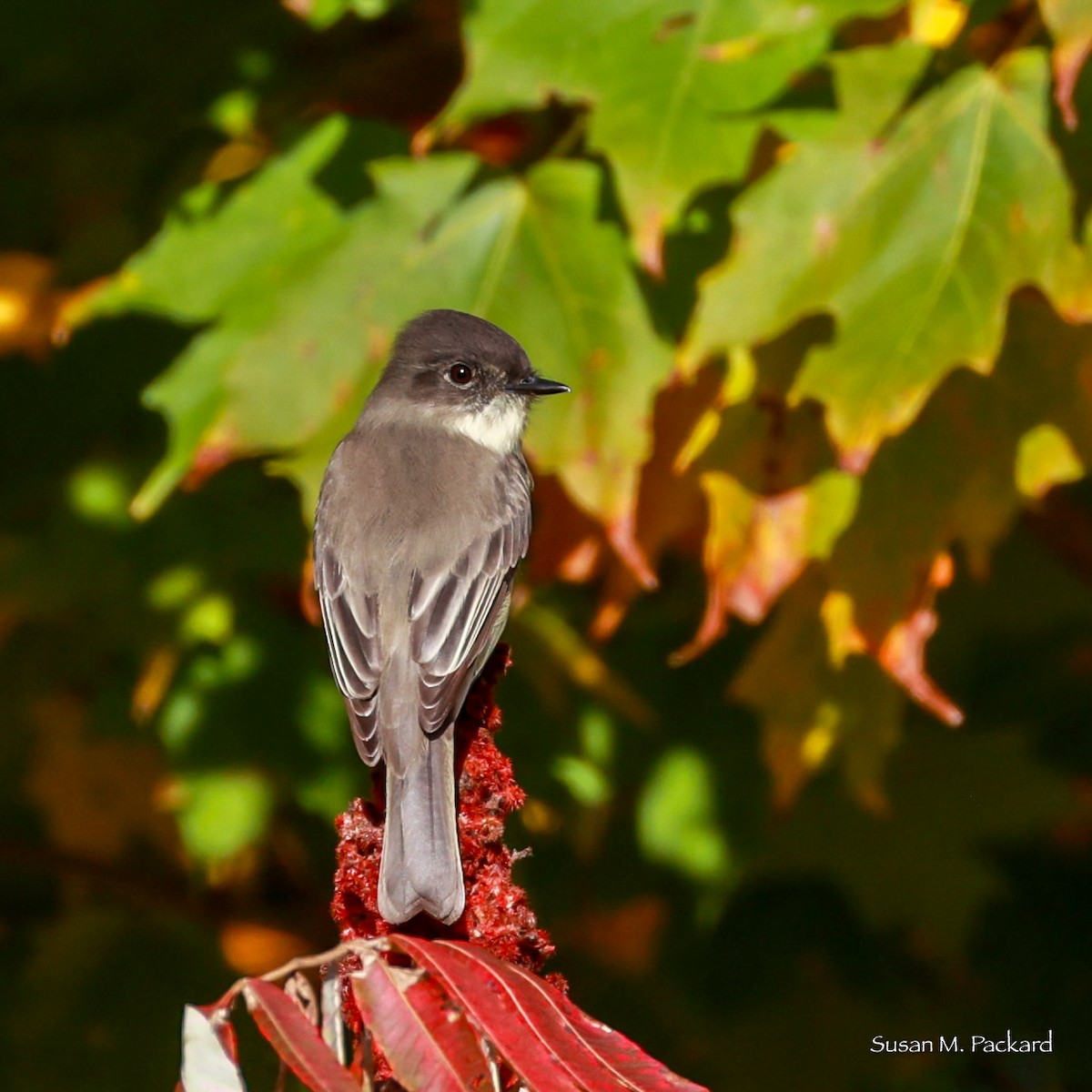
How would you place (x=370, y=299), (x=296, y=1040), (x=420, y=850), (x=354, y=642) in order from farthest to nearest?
(x=370, y=299)
(x=354, y=642)
(x=420, y=850)
(x=296, y=1040)

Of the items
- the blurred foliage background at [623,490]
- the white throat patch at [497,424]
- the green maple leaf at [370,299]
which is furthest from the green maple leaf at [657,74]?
the white throat patch at [497,424]

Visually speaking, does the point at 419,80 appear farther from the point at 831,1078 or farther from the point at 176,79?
Answer: the point at 831,1078

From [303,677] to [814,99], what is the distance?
1768mm

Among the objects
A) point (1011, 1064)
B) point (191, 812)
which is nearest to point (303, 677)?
point (191, 812)

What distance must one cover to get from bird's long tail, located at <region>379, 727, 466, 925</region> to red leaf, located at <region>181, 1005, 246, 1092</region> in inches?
16.6

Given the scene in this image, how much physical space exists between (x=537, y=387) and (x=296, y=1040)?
6.32 ft

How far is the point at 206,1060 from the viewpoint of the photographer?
6.38 feet

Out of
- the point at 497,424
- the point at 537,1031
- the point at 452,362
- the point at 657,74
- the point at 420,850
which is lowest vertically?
the point at 497,424

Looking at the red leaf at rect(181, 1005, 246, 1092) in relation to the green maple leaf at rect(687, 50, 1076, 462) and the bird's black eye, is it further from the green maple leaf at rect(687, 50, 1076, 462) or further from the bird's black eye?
the bird's black eye

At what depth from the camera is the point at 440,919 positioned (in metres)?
2.39

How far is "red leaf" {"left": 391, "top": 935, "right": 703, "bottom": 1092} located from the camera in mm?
1879

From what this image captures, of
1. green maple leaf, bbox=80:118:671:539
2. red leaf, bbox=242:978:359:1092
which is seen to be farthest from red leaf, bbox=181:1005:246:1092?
green maple leaf, bbox=80:118:671:539

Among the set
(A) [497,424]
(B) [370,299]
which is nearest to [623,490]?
(B) [370,299]

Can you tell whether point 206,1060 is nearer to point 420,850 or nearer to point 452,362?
point 420,850
